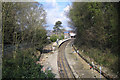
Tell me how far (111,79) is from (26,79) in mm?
2924

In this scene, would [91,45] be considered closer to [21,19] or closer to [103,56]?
[103,56]

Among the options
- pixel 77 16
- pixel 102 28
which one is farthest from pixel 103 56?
pixel 77 16

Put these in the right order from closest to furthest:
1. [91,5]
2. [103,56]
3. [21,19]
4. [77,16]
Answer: [21,19]
[103,56]
[91,5]
[77,16]

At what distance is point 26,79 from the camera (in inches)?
99.7

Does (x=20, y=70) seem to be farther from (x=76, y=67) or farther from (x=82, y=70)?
(x=76, y=67)

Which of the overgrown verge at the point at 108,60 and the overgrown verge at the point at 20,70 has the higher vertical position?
the overgrown verge at the point at 20,70

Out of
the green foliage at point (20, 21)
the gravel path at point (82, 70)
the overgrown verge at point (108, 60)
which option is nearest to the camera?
the green foliage at point (20, 21)

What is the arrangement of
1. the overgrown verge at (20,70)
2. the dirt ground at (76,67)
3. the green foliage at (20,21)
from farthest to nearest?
the dirt ground at (76,67) < the green foliage at (20,21) < the overgrown verge at (20,70)

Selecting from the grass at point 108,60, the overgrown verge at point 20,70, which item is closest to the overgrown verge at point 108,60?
the grass at point 108,60

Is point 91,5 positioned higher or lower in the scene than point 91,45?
higher

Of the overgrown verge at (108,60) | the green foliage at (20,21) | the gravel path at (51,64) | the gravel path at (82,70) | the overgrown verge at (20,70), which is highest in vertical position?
the green foliage at (20,21)

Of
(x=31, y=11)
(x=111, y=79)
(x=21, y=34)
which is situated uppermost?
(x=31, y=11)

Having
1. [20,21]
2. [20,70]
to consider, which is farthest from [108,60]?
[20,21]

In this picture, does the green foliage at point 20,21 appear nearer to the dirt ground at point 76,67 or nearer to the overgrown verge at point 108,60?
the dirt ground at point 76,67
